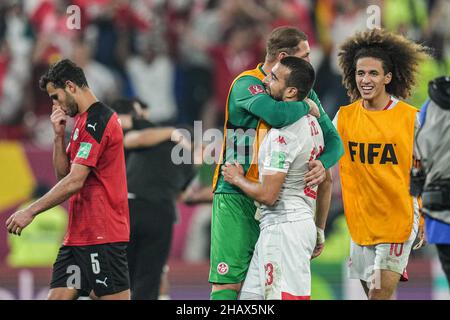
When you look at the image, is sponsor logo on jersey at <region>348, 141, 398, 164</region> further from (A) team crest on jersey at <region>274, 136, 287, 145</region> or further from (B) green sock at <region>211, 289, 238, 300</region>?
(B) green sock at <region>211, 289, 238, 300</region>

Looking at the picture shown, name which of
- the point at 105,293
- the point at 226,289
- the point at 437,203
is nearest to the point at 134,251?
the point at 105,293

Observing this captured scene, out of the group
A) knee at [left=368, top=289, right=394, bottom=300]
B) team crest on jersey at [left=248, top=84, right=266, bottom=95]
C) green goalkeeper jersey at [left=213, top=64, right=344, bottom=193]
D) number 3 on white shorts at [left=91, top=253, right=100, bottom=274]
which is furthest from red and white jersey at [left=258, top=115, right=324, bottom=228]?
number 3 on white shorts at [left=91, top=253, right=100, bottom=274]

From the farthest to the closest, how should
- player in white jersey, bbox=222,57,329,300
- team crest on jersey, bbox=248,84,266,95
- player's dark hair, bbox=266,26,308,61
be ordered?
player's dark hair, bbox=266,26,308,61 → team crest on jersey, bbox=248,84,266,95 → player in white jersey, bbox=222,57,329,300

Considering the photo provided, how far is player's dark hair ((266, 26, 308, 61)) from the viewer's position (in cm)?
714

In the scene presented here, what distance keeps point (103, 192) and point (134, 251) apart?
221 centimetres

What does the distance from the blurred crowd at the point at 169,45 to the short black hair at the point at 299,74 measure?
21.8ft

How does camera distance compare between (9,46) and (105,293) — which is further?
(9,46)

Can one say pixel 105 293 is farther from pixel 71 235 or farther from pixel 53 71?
pixel 53 71

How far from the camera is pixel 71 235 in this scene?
750cm

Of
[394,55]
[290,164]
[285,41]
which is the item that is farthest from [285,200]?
[394,55]

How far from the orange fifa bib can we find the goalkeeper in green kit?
1.69 ft

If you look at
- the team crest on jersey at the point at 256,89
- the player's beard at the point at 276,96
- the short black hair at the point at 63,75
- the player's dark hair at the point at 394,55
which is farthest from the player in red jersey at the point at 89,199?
the player's dark hair at the point at 394,55

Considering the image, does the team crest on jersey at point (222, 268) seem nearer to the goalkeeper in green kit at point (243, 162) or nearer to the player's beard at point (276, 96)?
the goalkeeper in green kit at point (243, 162)

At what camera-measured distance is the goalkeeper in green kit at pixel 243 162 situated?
22.7ft
